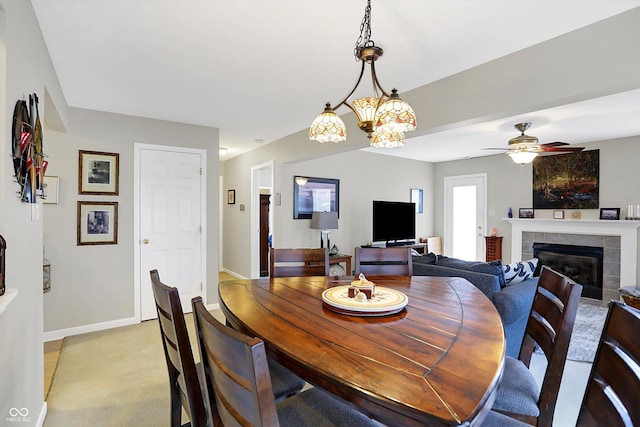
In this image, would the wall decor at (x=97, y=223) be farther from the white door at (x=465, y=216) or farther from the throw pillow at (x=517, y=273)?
the white door at (x=465, y=216)

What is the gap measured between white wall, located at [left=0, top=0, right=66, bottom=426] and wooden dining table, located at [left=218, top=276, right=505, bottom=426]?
914 mm

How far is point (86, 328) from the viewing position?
3.47 m

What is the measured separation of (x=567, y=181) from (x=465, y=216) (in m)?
1.89

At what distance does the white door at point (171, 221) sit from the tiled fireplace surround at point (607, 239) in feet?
17.8

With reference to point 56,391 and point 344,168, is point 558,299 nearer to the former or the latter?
point 56,391

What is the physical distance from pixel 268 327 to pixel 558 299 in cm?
126

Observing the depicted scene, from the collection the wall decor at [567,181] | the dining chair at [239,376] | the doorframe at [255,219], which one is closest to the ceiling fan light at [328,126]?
the dining chair at [239,376]

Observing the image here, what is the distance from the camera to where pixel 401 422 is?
0.75 meters

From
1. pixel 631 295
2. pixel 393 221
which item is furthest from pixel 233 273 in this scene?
pixel 631 295

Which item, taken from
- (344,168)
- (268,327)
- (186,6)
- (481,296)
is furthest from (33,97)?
→ (344,168)

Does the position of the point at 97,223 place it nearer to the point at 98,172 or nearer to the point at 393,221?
the point at 98,172

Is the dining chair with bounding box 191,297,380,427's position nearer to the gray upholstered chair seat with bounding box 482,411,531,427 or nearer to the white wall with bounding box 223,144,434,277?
the gray upholstered chair seat with bounding box 482,411,531,427

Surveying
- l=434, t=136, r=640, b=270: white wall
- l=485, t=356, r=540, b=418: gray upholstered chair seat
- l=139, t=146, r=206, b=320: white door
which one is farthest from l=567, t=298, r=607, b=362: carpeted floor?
l=139, t=146, r=206, b=320: white door

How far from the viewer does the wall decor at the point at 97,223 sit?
11.3 ft
